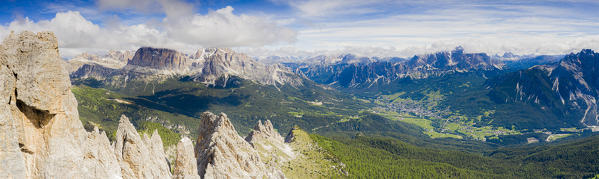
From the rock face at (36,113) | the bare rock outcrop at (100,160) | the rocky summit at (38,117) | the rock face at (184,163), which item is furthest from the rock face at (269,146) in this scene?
the rock face at (36,113)

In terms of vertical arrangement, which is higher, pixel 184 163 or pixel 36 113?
pixel 36 113

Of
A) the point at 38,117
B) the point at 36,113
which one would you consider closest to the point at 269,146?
the point at 38,117

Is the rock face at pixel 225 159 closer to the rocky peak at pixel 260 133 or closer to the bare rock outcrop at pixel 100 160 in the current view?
the bare rock outcrop at pixel 100 160

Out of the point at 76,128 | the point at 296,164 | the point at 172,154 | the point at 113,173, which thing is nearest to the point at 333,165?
the point at 296,164

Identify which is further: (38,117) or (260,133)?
(260,133)

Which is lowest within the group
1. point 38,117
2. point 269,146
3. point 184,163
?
point 269,146

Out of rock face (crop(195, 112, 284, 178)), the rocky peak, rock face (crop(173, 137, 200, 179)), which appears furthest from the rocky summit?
the rocky peak

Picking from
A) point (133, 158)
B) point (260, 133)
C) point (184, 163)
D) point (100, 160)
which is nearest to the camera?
point (100, 160)

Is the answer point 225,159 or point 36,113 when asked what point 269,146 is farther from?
point 36,113

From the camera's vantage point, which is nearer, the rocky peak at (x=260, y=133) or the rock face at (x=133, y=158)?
the rock face at (x=133, y=158)

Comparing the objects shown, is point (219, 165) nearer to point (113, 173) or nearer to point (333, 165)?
point (113, 173)
